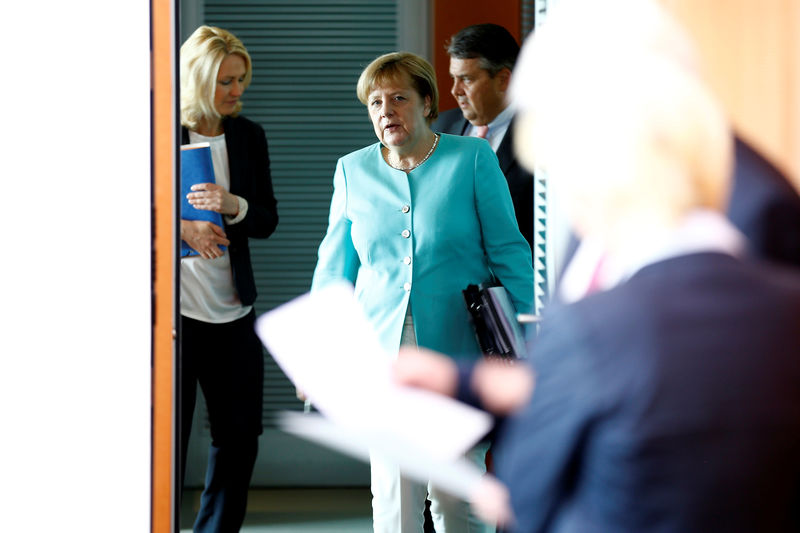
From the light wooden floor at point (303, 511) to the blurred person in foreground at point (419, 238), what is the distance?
1.42m

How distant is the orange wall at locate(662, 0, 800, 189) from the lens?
181 centimetres

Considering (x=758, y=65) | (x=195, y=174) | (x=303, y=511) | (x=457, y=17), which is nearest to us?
(x=758, y=65)

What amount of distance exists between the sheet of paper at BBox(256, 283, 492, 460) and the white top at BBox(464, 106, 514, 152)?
2065mm

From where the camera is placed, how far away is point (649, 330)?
95 centimetres

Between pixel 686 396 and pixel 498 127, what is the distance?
100 inches

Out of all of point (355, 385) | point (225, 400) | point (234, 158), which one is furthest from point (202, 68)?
point (355, 385)

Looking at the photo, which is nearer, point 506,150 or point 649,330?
point 649,330

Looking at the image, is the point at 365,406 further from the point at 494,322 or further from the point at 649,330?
the point at 494,322

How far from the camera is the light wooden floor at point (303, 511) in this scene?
418 centimetres

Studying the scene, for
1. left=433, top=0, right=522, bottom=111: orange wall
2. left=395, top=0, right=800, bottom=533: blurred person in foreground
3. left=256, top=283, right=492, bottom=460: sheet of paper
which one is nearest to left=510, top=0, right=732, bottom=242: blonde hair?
left=395, top=0, right=800, bottom=533: blurred person in foreground

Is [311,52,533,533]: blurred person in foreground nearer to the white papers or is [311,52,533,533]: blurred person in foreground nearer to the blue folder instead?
the blue folder

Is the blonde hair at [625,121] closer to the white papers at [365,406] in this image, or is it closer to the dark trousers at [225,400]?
the white papers at [365,406]
